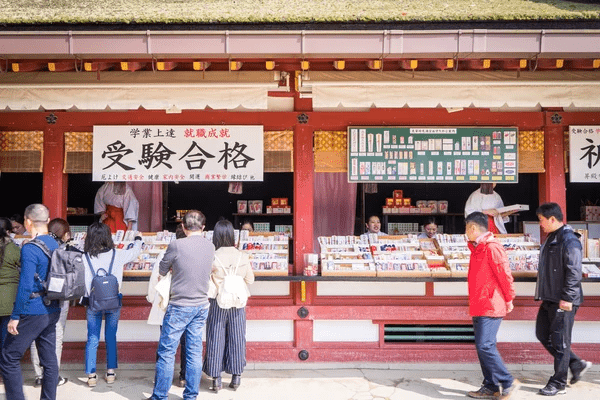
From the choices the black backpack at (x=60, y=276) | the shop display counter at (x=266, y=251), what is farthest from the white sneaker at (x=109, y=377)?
the shop display counter at (x=266, y=251)

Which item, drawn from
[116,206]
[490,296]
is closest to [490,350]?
[490,296]

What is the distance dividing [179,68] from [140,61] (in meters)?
0.56

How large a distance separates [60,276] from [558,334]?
478cm

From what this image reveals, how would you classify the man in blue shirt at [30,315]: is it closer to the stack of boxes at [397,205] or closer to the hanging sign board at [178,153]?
the hanging sign board at [178,153]

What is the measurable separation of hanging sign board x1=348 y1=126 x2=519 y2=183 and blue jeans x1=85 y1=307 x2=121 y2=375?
314cm

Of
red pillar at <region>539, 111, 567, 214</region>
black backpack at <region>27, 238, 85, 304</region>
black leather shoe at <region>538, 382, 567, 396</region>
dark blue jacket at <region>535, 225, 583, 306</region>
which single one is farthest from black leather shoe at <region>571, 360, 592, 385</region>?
black backpack at <region>27, 238, 85, 304</region>

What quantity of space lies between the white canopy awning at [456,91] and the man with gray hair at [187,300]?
2093 millimetres

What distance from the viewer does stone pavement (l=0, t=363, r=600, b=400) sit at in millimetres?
5098

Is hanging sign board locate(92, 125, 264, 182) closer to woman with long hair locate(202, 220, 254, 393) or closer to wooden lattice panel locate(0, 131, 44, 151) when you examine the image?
wooden lattice panel locate(0, 131, 44, 151)

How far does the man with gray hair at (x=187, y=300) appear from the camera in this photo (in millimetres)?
4523

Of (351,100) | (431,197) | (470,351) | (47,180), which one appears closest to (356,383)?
(470,351)

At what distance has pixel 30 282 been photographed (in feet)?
13.8

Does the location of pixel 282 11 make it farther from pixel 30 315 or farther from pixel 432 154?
pixel 30 315

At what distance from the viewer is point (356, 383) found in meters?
5.44
